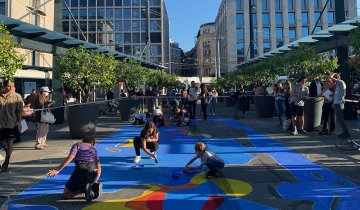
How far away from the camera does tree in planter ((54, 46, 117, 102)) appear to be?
35.7ft

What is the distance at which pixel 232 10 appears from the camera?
65.6 metres

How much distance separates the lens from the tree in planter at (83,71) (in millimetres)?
10891

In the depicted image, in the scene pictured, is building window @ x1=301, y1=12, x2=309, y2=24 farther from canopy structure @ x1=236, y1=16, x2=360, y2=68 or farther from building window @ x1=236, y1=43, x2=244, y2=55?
canopy structure @ x1=236, y1=16, x2=360, y2=68

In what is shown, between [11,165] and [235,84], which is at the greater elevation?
[235,84]

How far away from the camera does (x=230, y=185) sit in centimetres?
530

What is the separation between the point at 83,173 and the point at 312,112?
8077mm

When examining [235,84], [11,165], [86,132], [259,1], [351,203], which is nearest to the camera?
[351,203]

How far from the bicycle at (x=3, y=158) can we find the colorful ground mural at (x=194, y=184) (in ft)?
3.84

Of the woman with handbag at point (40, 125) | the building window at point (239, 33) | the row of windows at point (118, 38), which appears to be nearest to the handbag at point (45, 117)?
the woman with handbag at point (40, 125)

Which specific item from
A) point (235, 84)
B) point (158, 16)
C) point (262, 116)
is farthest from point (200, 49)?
point (262, 116)

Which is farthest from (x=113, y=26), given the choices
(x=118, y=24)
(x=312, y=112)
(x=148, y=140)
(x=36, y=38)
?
(x=148, y=140)

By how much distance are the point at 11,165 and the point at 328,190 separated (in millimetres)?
6403

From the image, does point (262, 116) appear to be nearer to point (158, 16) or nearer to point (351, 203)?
point (351, 203)

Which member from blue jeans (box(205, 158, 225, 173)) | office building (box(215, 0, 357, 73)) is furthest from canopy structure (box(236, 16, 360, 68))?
office building (box(215, 0, 357, 73))
